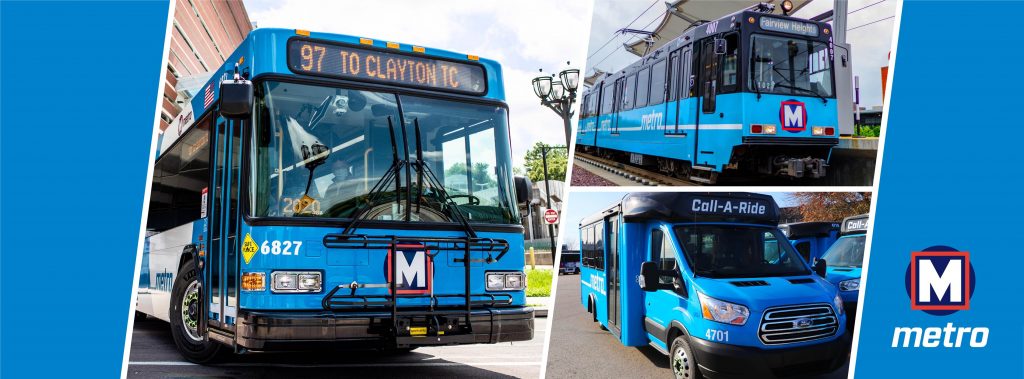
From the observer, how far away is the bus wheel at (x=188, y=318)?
24.2 feet

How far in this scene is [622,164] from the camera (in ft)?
46.3

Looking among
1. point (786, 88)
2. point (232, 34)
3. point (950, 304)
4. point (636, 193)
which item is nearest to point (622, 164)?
point (786, 88)

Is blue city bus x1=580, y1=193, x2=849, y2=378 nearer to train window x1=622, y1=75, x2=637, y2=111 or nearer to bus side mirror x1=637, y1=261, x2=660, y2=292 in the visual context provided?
bus side mirror x1=637, y1=261, x2=660, y2=292

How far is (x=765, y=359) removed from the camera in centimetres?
610

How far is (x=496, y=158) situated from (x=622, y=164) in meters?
7.75

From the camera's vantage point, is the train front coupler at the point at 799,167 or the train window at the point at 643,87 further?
the train window at the point at 643,87

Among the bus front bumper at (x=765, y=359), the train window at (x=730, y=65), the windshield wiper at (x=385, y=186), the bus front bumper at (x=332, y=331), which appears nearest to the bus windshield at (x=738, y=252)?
the bus front bumper at (x=765, y=359)

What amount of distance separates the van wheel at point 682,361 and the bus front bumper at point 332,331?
1702 mm

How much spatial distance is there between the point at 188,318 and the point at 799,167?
7.22m

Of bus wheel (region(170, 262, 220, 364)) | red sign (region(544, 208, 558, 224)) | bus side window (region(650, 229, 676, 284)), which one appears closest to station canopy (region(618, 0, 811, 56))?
red sign (region(544, 208, 558, 224))

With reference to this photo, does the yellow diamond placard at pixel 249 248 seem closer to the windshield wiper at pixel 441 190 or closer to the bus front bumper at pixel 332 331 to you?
the bus front bumper at pixel 332 331

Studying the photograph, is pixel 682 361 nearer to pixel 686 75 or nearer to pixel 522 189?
pixel 522 189

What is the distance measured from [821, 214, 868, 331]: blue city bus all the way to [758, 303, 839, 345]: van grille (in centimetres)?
114

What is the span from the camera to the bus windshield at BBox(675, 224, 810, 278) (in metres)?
6.82
